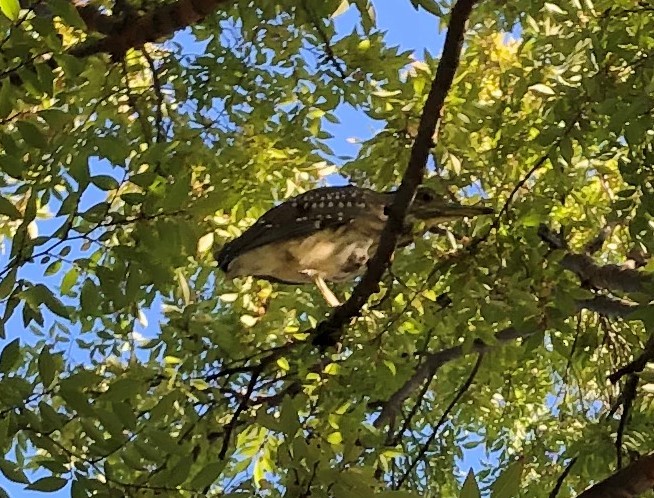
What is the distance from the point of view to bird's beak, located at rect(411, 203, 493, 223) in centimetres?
200

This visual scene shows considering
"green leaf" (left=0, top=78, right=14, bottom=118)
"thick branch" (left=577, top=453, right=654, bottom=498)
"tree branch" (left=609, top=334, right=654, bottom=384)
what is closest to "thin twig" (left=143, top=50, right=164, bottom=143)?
"green leaf" (left=0, top=78, right=14, bottom=118)

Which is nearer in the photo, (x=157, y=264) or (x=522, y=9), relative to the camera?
(x=157, y=264)

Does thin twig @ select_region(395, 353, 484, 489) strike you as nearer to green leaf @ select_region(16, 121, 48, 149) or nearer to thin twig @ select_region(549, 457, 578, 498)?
thin twig @ select_region(549, 457, 578, 498)

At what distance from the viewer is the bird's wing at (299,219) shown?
2.10 m

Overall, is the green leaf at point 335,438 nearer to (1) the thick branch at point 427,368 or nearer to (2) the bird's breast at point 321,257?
(1) the thick branch at point 427,368

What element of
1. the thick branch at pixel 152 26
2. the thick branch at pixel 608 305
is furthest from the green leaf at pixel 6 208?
the thick branch at pixel 608 305

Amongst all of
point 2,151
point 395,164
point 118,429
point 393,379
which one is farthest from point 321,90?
point 118,429

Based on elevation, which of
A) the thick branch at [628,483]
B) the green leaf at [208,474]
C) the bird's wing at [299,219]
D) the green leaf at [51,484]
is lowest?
the thick branch at [628,483]

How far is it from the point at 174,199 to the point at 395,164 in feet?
2.97

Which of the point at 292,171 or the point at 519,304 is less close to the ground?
the point at 292,171

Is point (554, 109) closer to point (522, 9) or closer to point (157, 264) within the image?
point (522, 9)

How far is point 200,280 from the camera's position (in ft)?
7.41

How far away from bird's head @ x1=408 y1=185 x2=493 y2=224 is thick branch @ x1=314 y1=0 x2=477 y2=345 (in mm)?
255

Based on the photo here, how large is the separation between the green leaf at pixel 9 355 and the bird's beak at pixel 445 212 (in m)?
1.00
